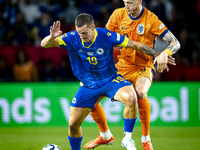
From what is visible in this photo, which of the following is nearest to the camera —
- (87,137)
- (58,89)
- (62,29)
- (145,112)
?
(145,112)

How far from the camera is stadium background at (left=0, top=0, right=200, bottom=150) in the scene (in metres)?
8.63

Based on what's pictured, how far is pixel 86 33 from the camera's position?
16.2 feet

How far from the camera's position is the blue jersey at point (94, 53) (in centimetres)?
515

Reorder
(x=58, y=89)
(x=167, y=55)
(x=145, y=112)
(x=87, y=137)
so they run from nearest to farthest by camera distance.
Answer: (x=167, y=55) → (x=145, y=112) → (x=87, y=137) → (x=58, y=89)

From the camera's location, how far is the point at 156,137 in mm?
7859

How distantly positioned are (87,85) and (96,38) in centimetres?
75

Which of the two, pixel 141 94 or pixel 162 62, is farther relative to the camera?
pixel 141 94

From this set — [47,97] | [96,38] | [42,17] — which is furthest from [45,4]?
[96,38]

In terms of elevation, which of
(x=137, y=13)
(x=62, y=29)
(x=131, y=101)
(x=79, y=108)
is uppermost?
(x=62, y=29)

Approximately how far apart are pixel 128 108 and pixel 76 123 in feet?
2.72

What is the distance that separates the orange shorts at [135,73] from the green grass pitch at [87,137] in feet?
4.71

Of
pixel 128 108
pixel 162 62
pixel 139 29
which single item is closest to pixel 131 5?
pixel 139 29

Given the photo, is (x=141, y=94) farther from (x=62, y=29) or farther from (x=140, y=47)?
(x=62, y=29)

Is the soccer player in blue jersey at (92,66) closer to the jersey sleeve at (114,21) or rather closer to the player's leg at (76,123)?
the player's leg at (76,123)
